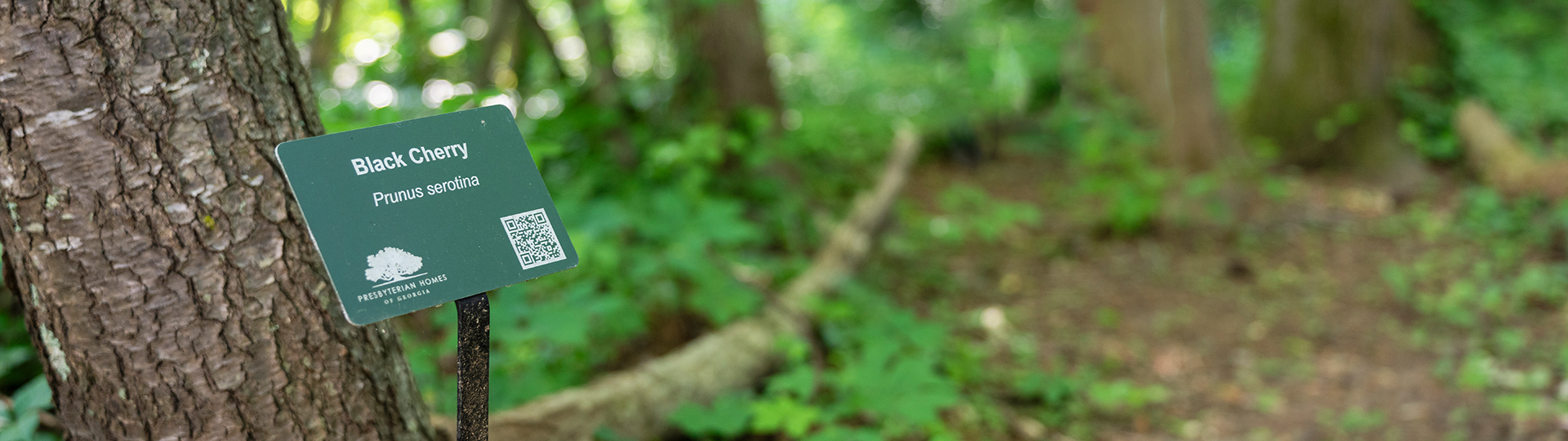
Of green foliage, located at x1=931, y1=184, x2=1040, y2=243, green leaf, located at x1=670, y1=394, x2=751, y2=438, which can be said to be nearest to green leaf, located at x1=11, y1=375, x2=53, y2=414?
green leaf, located at x1=670, y1=394, x2=751, y2=438

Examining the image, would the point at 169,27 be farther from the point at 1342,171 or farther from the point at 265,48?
the point at 1342,171

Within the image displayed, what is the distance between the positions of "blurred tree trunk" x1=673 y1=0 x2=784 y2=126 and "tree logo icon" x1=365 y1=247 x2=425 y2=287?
3.38m

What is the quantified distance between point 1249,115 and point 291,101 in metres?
7.66

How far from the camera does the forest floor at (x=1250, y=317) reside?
126 inches

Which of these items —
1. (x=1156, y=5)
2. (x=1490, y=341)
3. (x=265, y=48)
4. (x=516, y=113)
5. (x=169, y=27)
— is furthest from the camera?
(x=1156, y=5)

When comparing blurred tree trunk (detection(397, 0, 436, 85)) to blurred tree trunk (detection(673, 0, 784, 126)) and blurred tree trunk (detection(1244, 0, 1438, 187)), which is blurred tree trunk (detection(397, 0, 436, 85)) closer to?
blurred tree trunk (detection(673, 0, 784, 126))

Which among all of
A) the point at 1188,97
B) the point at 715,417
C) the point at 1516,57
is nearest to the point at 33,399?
the point at 715,417

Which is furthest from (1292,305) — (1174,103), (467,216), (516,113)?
(467,216)

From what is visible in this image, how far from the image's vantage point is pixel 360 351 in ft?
4.26

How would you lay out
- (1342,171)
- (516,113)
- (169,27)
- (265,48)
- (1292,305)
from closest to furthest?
(169,27), (265,48), (516,113), (1292,305), (1342,171)

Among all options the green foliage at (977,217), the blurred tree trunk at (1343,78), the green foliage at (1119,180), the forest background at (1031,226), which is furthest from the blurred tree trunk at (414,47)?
the blurred tree trunk at (1343,78)

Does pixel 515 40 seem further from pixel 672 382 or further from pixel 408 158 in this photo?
pixel 408 158

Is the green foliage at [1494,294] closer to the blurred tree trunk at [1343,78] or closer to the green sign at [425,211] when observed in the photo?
the blurred tree trunk at [1343,78]

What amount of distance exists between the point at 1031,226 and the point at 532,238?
5441 millimetres
